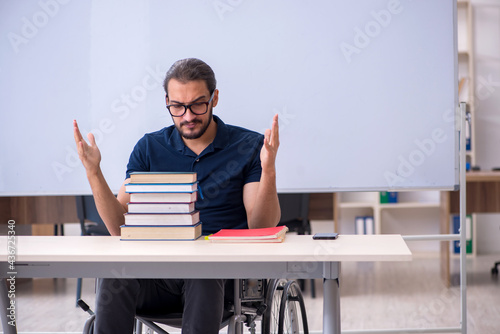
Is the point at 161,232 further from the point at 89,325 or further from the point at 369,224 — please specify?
the point at 369,224

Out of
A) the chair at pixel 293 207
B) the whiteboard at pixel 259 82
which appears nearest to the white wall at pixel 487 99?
the chair at pixel 293 207

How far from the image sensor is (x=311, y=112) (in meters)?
2.74

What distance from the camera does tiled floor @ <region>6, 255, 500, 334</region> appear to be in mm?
3156

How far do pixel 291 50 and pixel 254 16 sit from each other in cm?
23

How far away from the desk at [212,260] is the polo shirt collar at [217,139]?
1.75ft

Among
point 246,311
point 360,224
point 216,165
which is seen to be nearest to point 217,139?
point 216,165

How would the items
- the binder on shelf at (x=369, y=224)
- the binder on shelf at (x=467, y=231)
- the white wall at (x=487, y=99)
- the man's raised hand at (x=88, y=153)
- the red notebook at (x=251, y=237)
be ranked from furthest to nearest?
Answer: the white wall at (x=487, y=99) → the binder on shelf at (x=369, y=224) → the binder on shelf at (x=467, y=231) → the man's raised hand at (x=88, y=153) → the red notebook at (x=251, y=237)

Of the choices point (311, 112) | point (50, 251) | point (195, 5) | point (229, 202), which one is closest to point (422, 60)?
point (311, 112)

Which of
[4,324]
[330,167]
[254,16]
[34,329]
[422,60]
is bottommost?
[34,329]

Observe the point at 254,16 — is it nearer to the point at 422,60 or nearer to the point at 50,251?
the point at 422,60

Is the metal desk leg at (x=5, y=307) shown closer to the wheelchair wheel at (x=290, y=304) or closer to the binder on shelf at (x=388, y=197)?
the wheelchair wheel at (x=290, y=304)

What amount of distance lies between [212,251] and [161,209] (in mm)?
272

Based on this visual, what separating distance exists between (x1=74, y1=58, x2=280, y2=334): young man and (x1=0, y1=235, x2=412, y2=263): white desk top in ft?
0.52

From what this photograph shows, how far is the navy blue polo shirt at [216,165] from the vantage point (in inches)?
77.2
